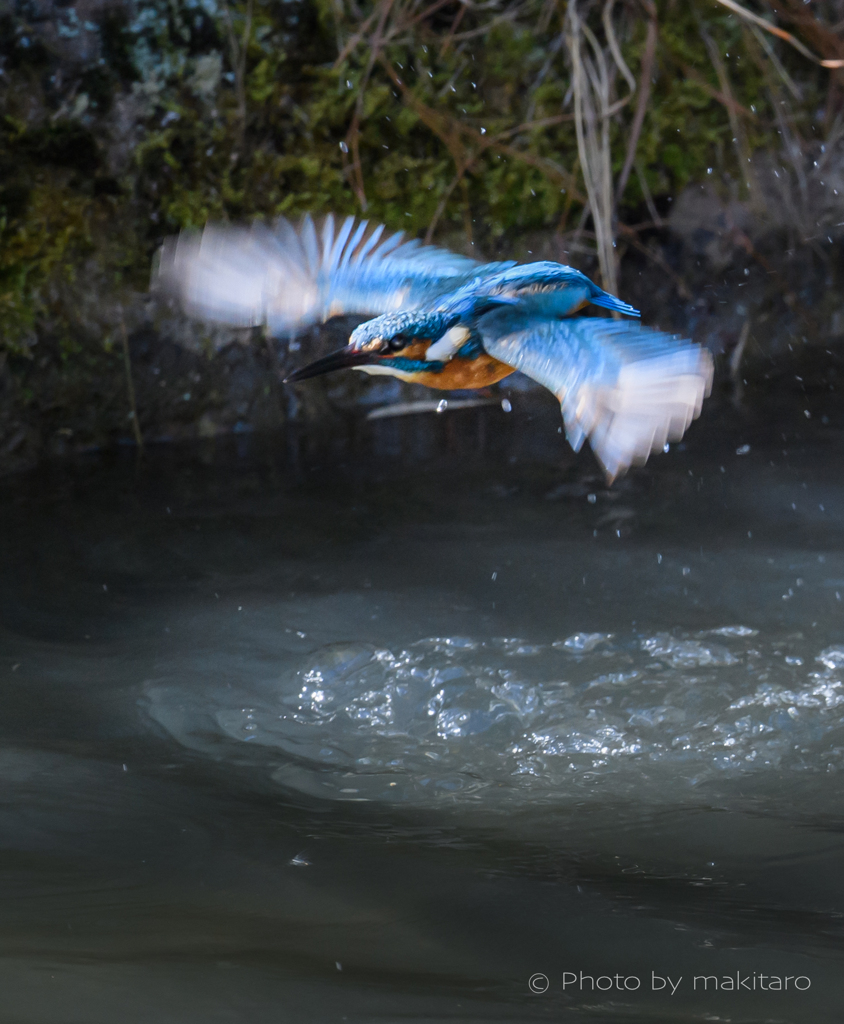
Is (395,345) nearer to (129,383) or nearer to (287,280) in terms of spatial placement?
(287,280)

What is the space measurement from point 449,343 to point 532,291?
0.16m

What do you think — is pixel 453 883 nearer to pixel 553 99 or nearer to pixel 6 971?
pixel 6 971

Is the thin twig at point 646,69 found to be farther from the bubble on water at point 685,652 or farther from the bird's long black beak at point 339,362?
the bird's long black beak at point 339,362

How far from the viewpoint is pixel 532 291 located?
1.67m

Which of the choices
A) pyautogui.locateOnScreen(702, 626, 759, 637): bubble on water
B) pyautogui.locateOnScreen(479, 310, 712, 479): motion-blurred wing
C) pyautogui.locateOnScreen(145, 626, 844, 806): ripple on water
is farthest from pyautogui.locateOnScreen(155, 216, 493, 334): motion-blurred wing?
pyautogui.locateOnScreen(702, 626, 759, 637): bubble on water

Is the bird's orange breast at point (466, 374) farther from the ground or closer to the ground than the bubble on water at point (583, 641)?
farther from the ground

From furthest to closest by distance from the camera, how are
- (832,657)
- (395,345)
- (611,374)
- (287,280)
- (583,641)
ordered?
1. (583,641)
2. (832,657)
3. (287,280)
4. (395,345)
5. (611,374)

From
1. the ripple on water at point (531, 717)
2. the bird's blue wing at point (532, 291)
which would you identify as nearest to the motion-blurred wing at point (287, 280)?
the bird's blue wing at point (532, 291)

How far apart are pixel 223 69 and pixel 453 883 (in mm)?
2786

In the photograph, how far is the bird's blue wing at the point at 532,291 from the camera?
165cm

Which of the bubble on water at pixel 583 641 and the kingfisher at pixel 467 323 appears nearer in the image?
the kingfisher at pixel 467 323

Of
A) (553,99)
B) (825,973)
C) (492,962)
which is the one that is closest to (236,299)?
(492,962)

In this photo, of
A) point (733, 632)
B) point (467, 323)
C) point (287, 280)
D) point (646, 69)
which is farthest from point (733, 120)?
point (467, 323)

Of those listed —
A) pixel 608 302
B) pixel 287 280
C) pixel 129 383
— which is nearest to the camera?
pixel 608 302
